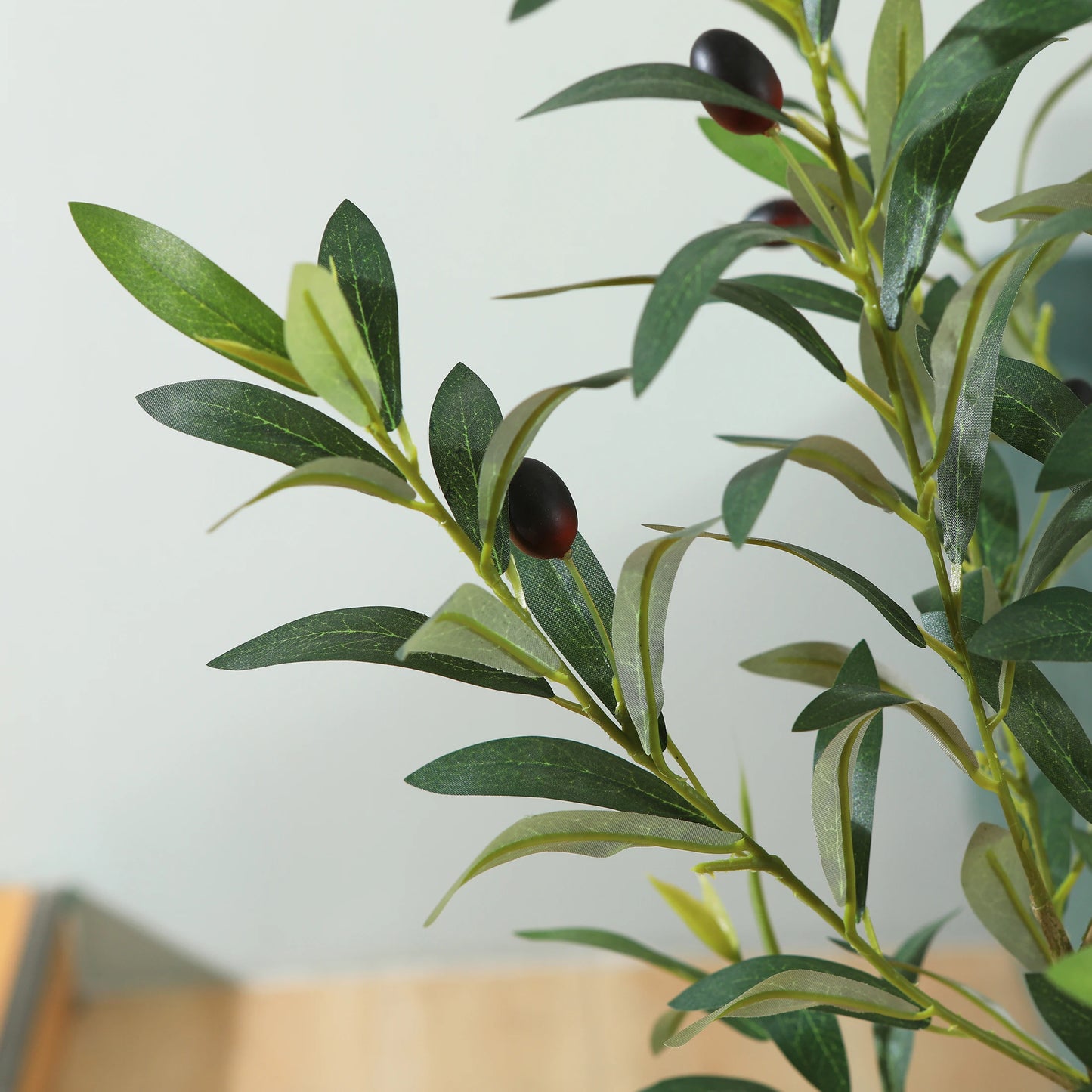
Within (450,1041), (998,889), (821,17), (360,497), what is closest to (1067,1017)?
(998,889)

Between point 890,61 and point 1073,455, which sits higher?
point 890,61

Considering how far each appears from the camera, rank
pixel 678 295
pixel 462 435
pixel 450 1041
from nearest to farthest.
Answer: pixel 678 295
pixel 462 435
pixel 450 1041

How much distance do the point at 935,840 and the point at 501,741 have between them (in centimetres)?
148

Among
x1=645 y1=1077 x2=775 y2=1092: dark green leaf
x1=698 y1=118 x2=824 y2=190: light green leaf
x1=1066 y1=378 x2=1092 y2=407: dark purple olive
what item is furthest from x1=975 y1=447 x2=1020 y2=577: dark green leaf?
x1=645 y1=1077 x2=775 y2=1092: dark green leaf

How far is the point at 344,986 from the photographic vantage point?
69.4 inches

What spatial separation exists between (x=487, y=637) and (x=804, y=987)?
0.19 m

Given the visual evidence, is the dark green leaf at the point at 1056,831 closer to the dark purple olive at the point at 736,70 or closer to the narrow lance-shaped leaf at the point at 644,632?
the narrow lance-shaped leaf at the point at 644,632

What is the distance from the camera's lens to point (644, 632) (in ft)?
1.30

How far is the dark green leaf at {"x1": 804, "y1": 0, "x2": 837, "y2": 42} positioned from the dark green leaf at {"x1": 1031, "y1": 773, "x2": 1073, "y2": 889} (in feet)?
1.50

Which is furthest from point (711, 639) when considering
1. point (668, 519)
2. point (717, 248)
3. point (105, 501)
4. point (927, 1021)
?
point (717, 248)

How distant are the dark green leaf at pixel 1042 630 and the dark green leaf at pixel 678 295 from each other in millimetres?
142

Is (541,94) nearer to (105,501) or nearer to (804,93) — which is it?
(804,93)

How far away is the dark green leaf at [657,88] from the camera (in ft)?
1.04

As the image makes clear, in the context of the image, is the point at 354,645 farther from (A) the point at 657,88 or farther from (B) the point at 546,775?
(A) the point at 657,88
